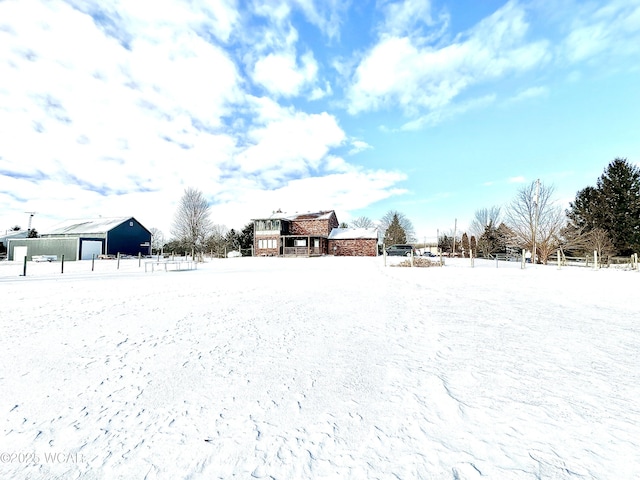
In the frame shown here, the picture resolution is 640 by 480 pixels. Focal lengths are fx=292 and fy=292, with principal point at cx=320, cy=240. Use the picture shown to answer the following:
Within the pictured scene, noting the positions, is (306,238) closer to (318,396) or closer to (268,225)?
(268,225)

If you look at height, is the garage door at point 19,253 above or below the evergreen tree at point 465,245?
below

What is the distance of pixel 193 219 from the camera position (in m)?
39.1

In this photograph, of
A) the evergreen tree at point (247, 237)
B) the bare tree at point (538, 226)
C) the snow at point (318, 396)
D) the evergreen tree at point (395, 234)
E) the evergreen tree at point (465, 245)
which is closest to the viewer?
the snow at point (318, 396)

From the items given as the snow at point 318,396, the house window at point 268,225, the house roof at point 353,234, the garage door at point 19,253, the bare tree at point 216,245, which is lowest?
the snow at point 318,396

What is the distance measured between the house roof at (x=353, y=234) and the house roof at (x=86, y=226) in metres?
25.5

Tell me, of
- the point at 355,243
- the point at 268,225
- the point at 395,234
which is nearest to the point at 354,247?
the point at 355,243

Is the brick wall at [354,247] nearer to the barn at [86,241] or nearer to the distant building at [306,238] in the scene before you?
the distant building at [306,238]

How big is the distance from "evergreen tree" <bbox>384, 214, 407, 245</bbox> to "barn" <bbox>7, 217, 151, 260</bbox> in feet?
133

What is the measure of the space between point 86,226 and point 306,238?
26.4m

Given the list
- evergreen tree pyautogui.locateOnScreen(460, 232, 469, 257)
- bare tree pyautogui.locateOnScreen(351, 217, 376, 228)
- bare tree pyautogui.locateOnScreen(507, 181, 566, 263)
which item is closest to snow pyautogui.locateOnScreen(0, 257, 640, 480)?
bare tree pyautogui.locateOnScreen(507, 181, 566, 263)

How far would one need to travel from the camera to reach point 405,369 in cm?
362

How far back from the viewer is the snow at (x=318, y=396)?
2070 mm

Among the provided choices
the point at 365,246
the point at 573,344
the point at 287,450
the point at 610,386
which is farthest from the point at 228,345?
the point at 365,246

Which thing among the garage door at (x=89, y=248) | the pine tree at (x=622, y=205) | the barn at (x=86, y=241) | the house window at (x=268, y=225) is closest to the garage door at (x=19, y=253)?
the barn at (x=86, y=241)
